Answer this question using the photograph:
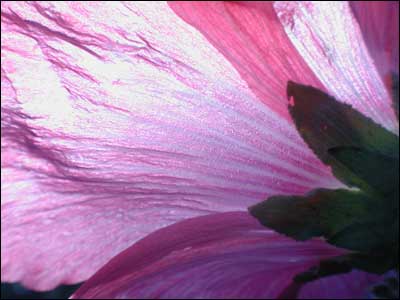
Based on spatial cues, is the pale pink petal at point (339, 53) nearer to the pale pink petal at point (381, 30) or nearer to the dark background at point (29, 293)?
the pale pink petal at point (381, 30)

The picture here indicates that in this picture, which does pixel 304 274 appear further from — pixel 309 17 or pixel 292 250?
pixel 309 17

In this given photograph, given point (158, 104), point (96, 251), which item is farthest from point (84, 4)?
point (96, 251)

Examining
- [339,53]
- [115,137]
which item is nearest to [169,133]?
[115,137]

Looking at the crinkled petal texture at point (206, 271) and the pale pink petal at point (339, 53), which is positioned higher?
the pale pink petal at point (339, 53)

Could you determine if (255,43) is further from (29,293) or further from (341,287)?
(29,293)

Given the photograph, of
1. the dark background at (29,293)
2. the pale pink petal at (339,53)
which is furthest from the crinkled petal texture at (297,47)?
the dark background at (29,293)
